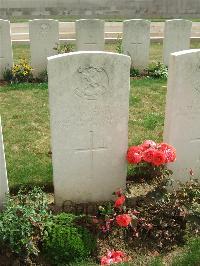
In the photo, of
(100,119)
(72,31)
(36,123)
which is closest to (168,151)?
(100,119)

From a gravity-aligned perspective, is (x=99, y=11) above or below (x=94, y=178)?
above

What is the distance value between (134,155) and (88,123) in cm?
61

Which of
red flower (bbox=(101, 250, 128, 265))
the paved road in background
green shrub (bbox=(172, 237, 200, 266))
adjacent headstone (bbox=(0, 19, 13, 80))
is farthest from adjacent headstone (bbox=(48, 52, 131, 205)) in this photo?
the paved road in background

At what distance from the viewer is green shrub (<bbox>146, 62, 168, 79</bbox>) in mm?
9906

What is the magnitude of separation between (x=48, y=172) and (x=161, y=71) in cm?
549

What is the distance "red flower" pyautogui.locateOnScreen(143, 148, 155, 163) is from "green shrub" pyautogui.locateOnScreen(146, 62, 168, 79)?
5.84m

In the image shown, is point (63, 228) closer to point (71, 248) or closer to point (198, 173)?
point (71, 248)

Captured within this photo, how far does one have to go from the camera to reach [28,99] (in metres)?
8.18

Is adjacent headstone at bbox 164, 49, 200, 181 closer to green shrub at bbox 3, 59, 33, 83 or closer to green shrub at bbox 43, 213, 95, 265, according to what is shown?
green shrub at bbox 43, 213, 95, 265

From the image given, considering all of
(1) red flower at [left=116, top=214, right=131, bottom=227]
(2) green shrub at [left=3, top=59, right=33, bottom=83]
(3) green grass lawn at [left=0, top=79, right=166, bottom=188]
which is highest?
(2) green shrub at [left=3, top=59, right=33, bottom=83]

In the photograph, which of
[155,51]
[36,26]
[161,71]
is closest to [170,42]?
[161,71]

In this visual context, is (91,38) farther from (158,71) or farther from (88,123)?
(88,123)

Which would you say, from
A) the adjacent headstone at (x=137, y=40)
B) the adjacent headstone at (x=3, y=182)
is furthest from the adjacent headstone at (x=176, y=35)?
the adjacent headstone at (x=3, y=182)

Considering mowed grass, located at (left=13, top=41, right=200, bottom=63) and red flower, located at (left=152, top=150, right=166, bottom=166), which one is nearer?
red flower, located at (left=152, top=150, right=166, bottom=166)
